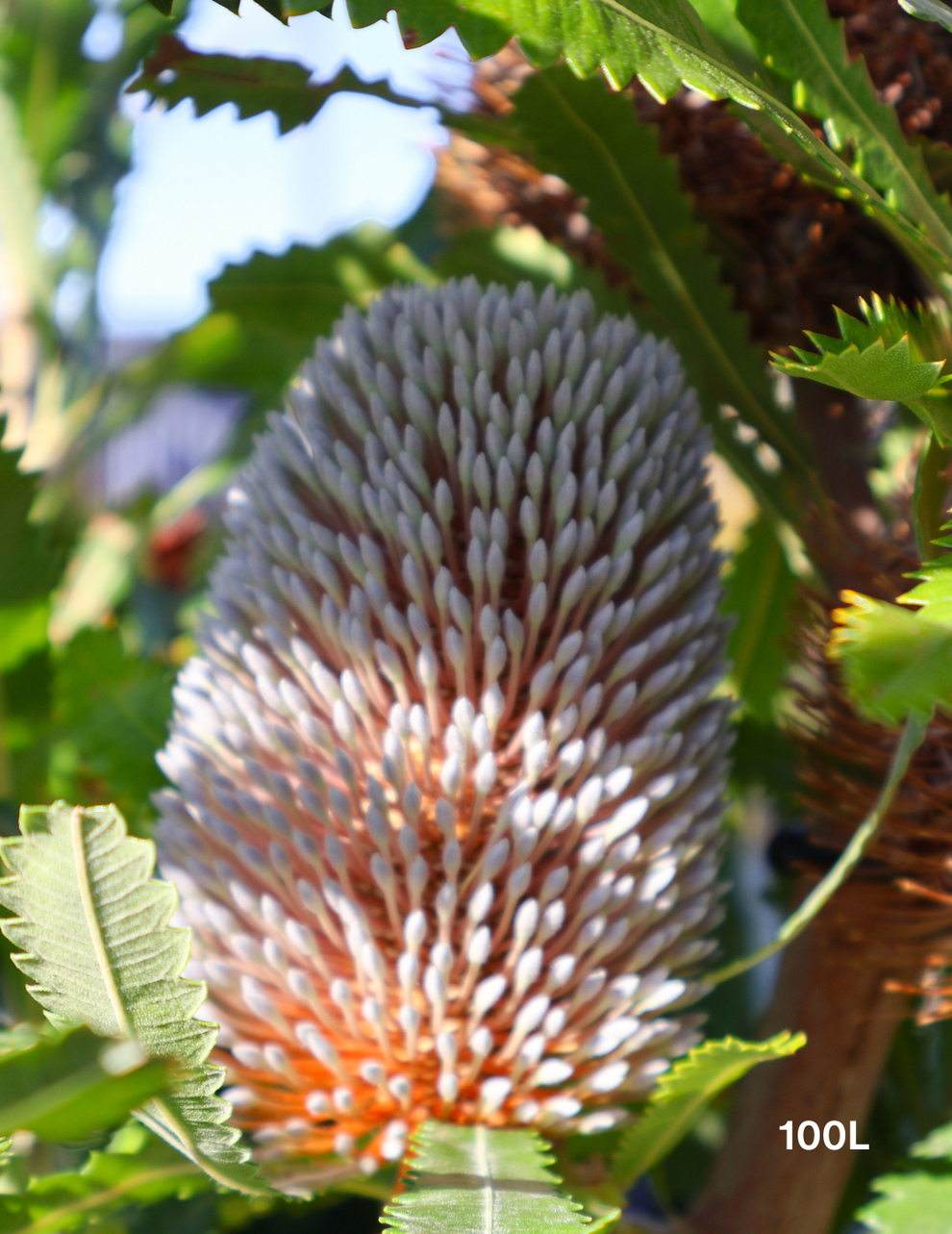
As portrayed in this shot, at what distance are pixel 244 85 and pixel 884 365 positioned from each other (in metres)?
0.33

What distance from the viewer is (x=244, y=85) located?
18.3 inches

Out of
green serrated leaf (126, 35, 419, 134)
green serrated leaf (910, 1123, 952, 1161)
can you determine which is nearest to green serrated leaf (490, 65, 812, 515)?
green serrated leaf (126, 35, 419, 134)

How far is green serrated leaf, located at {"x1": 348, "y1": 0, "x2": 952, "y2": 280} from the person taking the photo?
29 centimetres

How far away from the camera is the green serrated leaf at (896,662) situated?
0.24m

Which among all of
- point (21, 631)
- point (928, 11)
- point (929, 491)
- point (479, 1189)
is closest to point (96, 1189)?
point (479, 1189)

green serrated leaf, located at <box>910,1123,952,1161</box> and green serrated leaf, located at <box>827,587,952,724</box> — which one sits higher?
green serrated leaf, located at <box>827,587,952,724</box>

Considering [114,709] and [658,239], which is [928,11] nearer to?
[658,239]

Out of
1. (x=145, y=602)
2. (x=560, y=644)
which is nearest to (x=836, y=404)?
(x=560, y=644)

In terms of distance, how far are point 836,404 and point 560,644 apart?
25 cm

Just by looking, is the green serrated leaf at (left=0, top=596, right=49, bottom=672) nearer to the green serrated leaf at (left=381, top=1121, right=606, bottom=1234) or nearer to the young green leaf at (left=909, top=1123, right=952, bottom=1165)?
the green serrated leaf at (left=381, top=1121, right=606, bottom=1234)

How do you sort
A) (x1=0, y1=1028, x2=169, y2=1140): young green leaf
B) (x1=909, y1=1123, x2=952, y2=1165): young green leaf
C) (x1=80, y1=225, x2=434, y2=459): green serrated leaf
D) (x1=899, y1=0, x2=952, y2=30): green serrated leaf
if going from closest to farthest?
1. (x1=0, y1=1028, x2=169, y2=1140): young green leaf
2. (x1=899, y1=0, x2=952, y2=30): green serrated leaf
3. (x1=909, y1=1123, x2=952, y2=1165): young green leaf
4. (x1=80, y1=225, x2=434, y2=459): green serrated leaf

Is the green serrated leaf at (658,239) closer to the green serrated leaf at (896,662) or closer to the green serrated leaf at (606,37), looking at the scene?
the green serrated leaf at (606,37)

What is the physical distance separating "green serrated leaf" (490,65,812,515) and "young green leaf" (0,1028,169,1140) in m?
0.39

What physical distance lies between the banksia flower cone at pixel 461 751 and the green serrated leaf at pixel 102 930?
0.10 m
